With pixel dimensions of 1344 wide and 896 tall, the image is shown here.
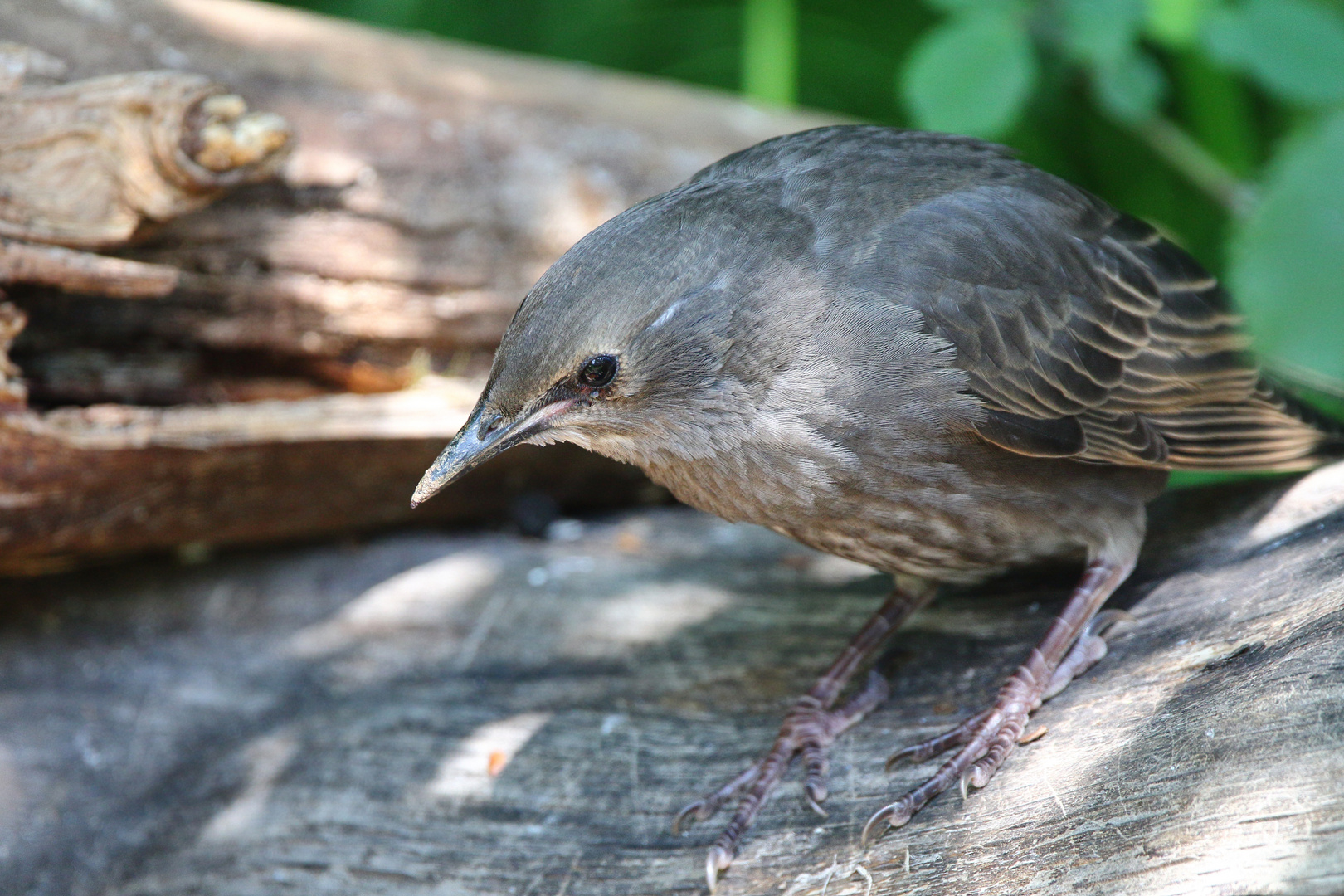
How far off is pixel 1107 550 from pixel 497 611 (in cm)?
187

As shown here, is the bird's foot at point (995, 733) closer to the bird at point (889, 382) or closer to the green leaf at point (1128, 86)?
the bird at point (889, 382)

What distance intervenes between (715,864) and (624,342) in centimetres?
119

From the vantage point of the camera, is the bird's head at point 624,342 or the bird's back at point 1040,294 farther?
the bird's back at point 1040,294

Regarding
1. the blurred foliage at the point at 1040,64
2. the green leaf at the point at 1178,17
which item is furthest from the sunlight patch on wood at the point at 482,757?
the green leaf at the point at 1178,17

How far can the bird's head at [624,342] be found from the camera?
2.42 metres

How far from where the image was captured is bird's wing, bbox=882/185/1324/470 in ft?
8.52

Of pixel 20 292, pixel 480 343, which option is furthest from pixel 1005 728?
pixel 20 292

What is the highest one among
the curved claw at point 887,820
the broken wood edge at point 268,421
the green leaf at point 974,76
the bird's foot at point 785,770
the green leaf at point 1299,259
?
the green leaf at point 974,76

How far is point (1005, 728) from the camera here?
8.30 feet

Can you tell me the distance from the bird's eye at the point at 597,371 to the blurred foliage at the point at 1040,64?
1395mm

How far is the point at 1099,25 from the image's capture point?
3.42 m

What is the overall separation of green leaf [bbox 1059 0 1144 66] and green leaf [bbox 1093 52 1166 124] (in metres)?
0.30

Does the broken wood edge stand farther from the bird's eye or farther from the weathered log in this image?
the bird's eye

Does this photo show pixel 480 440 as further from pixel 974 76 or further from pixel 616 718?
pixel 974 76
